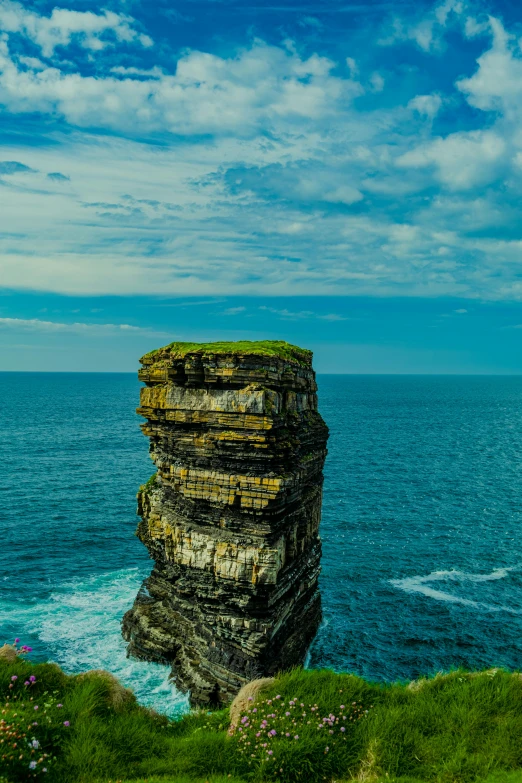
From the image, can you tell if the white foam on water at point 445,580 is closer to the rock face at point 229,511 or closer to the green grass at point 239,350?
the rock face at point 229,511

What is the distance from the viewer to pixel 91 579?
45.4 m

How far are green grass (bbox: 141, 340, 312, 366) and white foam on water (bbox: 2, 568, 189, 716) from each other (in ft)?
63.0

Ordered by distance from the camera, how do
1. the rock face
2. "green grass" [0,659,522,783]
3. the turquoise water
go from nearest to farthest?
"green grass" [0,659,522,783]
the rock face
the turquoise water

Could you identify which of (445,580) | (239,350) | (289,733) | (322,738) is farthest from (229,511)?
(445,580)

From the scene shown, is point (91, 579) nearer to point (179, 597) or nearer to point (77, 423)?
point (179, 597)

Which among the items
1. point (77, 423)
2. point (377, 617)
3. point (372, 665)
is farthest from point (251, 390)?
point (77, 423)

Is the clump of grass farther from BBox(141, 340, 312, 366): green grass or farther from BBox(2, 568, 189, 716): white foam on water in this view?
BBox(141, 340, 312, 366): green grass

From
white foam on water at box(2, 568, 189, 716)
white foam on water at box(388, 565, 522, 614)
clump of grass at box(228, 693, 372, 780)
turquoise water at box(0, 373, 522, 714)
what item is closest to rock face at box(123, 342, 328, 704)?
white foam on water at box(2, 568, 189, 716)

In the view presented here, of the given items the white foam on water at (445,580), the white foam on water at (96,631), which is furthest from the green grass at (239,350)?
the white foam on water at (445,580)

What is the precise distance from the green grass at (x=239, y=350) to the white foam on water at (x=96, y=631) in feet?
63.0

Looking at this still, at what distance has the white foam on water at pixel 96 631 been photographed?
3127 centimetres

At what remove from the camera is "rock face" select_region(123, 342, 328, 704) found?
28078 millimetres

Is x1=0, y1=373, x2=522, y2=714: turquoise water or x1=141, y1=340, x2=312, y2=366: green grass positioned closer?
x1=141, y1=340, x2=312, y2=366: green grass

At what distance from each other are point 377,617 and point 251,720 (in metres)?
28.3
